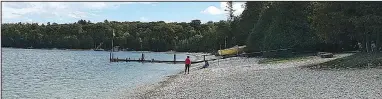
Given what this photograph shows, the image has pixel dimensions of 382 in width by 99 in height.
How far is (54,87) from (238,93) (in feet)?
52.0

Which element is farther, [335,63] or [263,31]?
[263,31]

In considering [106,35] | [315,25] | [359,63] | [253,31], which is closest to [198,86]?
[359,63]

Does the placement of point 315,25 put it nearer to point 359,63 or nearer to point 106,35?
point 359,63

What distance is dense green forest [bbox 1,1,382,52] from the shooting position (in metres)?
34.1

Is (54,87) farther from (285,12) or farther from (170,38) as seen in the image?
(170,38)

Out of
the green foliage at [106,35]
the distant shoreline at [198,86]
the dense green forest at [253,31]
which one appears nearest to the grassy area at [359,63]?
the distant shoreline at [198,86]

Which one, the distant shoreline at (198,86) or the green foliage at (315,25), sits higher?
the green foliage at (315,25)

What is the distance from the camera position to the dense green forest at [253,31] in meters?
34.1

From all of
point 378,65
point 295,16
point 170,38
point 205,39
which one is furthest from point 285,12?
point 170,38

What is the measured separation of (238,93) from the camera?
18547mm

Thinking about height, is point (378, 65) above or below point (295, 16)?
below

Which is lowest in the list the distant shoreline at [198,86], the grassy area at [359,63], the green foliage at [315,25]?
the distant shoreline at [198,86]

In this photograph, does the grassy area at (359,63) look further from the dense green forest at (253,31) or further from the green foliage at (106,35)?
the green foliage at (106,35)

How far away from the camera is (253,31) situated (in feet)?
219
